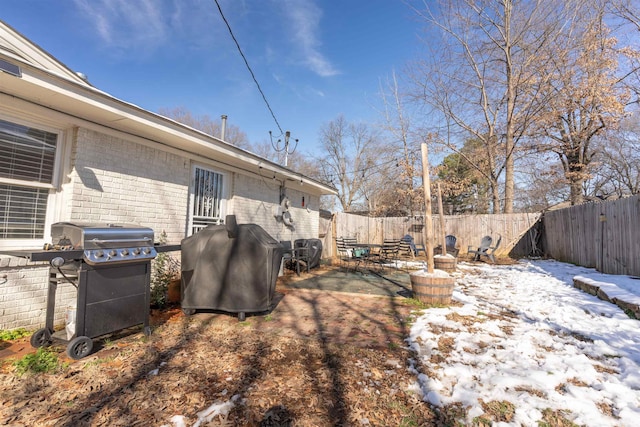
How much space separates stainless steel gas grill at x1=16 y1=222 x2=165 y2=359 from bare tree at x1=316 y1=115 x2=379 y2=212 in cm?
2240

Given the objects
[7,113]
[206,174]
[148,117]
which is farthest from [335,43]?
[7,113]

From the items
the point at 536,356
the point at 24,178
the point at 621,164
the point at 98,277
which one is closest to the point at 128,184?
the point at 24,178

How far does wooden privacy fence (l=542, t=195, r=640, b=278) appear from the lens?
19.6 feet

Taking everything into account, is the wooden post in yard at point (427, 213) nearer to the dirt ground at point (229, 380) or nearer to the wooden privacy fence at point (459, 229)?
the dirt ground at point (229, 380)

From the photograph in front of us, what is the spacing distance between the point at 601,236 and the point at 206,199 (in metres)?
9.36

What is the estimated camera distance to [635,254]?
230 inches

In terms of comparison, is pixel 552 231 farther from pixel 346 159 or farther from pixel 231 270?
pixel 346 159

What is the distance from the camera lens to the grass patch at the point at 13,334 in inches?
124

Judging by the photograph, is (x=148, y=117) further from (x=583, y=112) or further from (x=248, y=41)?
(x=583, y=112)

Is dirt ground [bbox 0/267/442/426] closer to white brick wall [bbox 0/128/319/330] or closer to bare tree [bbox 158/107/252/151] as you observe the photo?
white brick wall [bbox 0/128/319/330]

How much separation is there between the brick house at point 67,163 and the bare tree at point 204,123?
15.1 m

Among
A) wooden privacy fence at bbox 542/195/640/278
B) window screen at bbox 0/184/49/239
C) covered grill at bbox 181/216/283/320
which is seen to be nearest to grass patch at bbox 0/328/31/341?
window screen at bbox 0/184/49/239

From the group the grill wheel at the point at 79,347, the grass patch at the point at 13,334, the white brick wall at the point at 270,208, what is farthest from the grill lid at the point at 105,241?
the white brick wall at the point at 270,208

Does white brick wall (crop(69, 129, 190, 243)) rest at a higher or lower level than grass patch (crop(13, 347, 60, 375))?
higher
